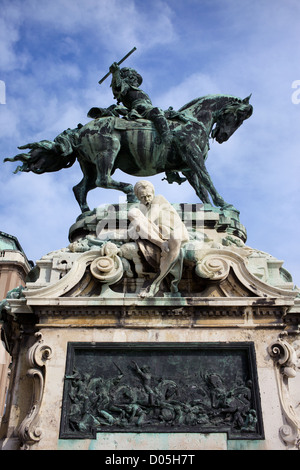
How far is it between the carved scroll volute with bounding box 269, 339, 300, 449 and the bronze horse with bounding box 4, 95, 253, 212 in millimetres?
3812

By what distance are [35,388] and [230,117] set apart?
771 centimetres

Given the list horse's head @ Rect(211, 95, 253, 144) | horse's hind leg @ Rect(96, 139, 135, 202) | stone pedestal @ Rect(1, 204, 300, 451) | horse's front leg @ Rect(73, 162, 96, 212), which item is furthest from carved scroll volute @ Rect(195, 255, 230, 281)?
horse's head @ Rect(211, 95, 253, 144)

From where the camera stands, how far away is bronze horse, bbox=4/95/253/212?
1166 cm

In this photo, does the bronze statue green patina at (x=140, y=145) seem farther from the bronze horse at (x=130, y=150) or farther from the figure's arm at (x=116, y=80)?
the figure's arm at (x=116, y=80)

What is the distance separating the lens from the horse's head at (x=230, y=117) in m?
13.0

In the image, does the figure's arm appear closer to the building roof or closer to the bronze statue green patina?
the bronze statue green patina

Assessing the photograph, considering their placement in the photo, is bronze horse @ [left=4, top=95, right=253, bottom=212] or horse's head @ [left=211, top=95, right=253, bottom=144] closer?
bronze horse @ [left=4, top=95, right=253, bottom=212]

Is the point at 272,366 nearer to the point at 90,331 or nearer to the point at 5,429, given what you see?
the point at 90,331

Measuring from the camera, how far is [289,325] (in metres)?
8.95

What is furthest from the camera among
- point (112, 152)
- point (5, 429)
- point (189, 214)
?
point (112, 152)

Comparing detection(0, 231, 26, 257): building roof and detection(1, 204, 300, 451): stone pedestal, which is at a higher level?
detection(0, 231, 26, 257): building roof

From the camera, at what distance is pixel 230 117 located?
512 inches

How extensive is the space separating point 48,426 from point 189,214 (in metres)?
4.57
